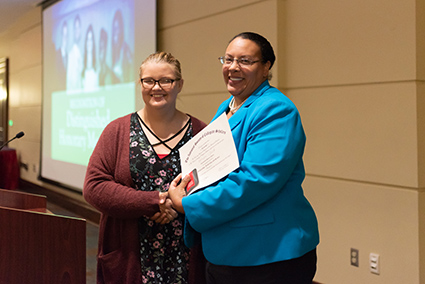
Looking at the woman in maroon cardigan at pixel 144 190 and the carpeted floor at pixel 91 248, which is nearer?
the woman in maroon cardigan at pixel 144 190

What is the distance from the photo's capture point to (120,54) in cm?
470

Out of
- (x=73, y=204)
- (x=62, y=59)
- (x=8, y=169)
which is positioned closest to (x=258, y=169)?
(x=73, y=204)

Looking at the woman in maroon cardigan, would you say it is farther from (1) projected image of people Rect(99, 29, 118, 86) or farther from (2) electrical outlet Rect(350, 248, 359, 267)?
(1) projected image of people Rect(99, 29, 118, 86)

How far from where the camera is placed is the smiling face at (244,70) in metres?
1.35

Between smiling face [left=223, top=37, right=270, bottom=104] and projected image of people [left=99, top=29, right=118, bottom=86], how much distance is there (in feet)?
12.1

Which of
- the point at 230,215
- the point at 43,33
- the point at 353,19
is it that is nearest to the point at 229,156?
the point at 230,215

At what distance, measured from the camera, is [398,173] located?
8.14 feet

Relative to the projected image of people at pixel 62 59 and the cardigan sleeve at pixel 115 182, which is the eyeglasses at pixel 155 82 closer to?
the cardigan sleeve at pixel 115 182

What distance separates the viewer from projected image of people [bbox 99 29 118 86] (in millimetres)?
4922

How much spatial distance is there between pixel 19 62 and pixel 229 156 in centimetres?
789

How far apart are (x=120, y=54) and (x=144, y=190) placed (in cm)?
336

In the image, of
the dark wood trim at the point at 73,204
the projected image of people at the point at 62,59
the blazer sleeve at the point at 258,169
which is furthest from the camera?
the projected image of people at the point at 62,59

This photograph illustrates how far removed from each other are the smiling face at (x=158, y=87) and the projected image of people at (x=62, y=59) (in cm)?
471

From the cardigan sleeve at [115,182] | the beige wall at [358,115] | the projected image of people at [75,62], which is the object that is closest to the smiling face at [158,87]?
the cardigan sleeve at [115,182]
